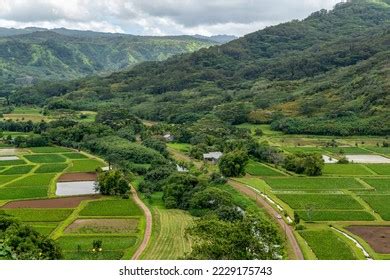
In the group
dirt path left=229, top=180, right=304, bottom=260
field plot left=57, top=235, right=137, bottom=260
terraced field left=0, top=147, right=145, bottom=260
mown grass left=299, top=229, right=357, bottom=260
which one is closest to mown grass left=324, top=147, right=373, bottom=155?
dirt path left=229, top=180, right=304, bottom=260

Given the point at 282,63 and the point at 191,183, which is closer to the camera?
the point at 191,183

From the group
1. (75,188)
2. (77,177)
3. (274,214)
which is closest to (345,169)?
(274,214)

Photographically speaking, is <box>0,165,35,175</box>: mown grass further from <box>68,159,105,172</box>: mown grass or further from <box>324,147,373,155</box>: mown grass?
<box>324,147,373,155</box>: mown grass

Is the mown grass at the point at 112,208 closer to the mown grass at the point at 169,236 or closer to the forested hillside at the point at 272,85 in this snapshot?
the mown grass at the point at 169,236

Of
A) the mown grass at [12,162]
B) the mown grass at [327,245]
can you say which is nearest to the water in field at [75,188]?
the mown grass at [12,162]

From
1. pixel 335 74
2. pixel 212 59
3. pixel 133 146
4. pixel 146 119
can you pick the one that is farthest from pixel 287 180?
pixel 212 59

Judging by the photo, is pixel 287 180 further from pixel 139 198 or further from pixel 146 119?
pixel 146 119
